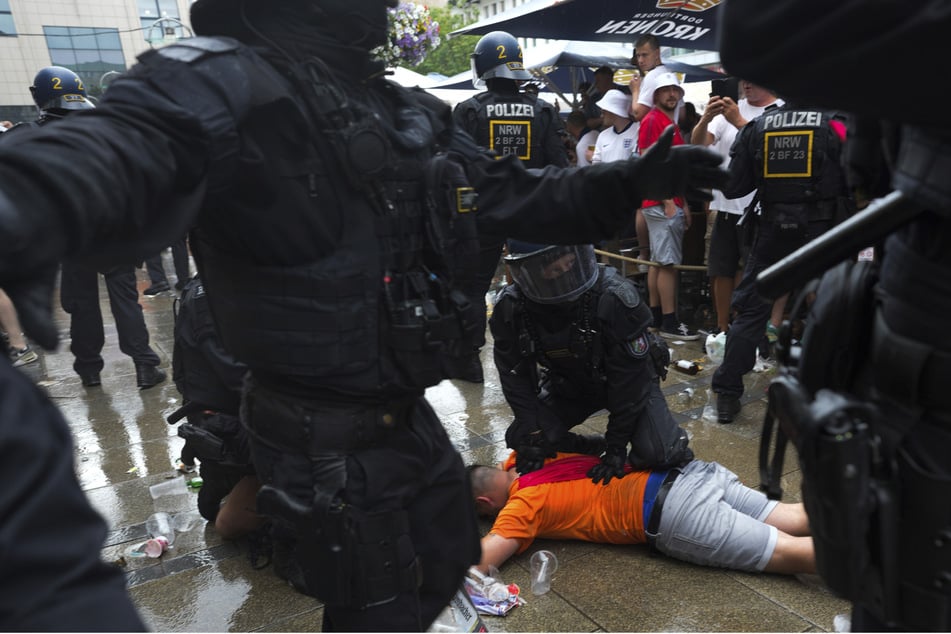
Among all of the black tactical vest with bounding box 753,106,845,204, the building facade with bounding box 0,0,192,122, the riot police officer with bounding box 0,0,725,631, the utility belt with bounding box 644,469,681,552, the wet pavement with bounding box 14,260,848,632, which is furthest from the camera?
the building facade with bounding box 0,0,192,122

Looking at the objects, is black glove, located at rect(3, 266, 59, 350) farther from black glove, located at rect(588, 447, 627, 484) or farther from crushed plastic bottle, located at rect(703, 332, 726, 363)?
crushed plastic bottle, located at rect(703, 332, 726, 363)

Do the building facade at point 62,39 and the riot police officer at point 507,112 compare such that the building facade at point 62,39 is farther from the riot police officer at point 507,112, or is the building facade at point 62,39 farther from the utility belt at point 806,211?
the utility belt at point 806,211

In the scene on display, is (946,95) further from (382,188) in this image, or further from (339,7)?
(339,7)

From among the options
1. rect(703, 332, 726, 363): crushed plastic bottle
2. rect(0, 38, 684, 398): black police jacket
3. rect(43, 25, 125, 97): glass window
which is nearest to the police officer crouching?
rect(0, 38, 684, 398): black police jacket

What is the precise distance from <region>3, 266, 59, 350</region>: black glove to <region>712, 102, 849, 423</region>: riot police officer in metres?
3.76

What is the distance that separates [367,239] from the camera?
1665mm

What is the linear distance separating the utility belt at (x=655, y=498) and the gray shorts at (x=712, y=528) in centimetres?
2

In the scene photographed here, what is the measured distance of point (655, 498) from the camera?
2.94 metres

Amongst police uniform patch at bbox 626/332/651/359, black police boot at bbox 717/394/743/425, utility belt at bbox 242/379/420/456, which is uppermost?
utility belt at bbox 242/379/420/456

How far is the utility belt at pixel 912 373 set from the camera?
3.90 ft

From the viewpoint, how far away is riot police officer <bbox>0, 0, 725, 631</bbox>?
1536 mm

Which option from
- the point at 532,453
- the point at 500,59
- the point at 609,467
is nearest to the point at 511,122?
the point at 500,59

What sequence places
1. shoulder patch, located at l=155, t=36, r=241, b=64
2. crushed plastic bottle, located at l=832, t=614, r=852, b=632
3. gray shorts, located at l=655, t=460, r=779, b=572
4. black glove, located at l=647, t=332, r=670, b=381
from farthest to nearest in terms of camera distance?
black glove, located at l=647, t=332, r=670, b=381 → gray shorts, located at l=655, t=460, r=779, b=572 → crushed plastic bottle, located at l=832, t=614, r=852, b=632 → shoulder patch, located at l=155, t=36, r=241, b=64

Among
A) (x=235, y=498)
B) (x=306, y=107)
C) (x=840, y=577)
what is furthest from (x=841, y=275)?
(x=235, y=498)
